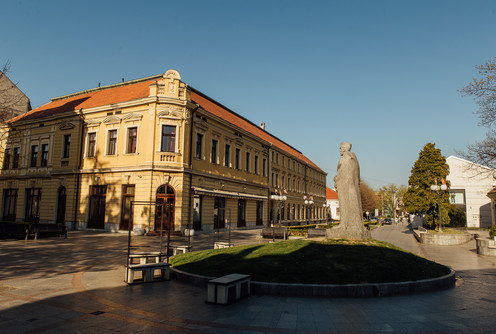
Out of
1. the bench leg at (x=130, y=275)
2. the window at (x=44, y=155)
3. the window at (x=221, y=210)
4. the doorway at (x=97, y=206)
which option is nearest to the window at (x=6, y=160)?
the window at (x=44, y=155)

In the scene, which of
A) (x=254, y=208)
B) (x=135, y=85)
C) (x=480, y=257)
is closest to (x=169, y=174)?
(x=135, y=85)

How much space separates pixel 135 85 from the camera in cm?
3092

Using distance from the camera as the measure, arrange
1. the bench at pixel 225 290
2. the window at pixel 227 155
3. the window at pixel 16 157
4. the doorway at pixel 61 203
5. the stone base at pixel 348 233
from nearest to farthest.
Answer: the bench at pixel 225 290, the stone base at pixel 348 233, the doorway at pixel 61 203, the window at pixel 227 155, the window at pixel 16 157

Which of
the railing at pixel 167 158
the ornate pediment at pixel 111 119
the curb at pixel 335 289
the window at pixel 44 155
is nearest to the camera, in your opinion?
the curb at pixel 335 289

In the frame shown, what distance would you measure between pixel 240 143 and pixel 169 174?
39.5 feet

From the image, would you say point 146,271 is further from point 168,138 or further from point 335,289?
point 168,138

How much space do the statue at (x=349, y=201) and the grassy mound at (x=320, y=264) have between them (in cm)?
72

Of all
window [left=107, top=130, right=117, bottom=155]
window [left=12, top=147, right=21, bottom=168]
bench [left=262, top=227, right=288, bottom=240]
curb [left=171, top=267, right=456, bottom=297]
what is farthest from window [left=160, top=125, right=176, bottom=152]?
curb [left=171, top=267, right=456, bottom=297]

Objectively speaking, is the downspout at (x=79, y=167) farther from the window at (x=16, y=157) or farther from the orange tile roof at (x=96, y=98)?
the window at (x=16, y=157)

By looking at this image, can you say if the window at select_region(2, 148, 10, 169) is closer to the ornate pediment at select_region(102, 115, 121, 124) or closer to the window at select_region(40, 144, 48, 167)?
the window at select_region(40, 144, 48, 167)

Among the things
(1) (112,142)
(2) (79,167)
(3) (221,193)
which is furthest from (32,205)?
(3) (221,193)

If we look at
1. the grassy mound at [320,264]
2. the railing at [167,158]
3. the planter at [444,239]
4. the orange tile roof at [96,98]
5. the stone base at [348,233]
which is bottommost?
the planter at [444,239]

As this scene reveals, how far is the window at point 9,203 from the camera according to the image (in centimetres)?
3303

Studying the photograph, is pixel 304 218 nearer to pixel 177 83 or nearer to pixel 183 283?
pixel 177 83
